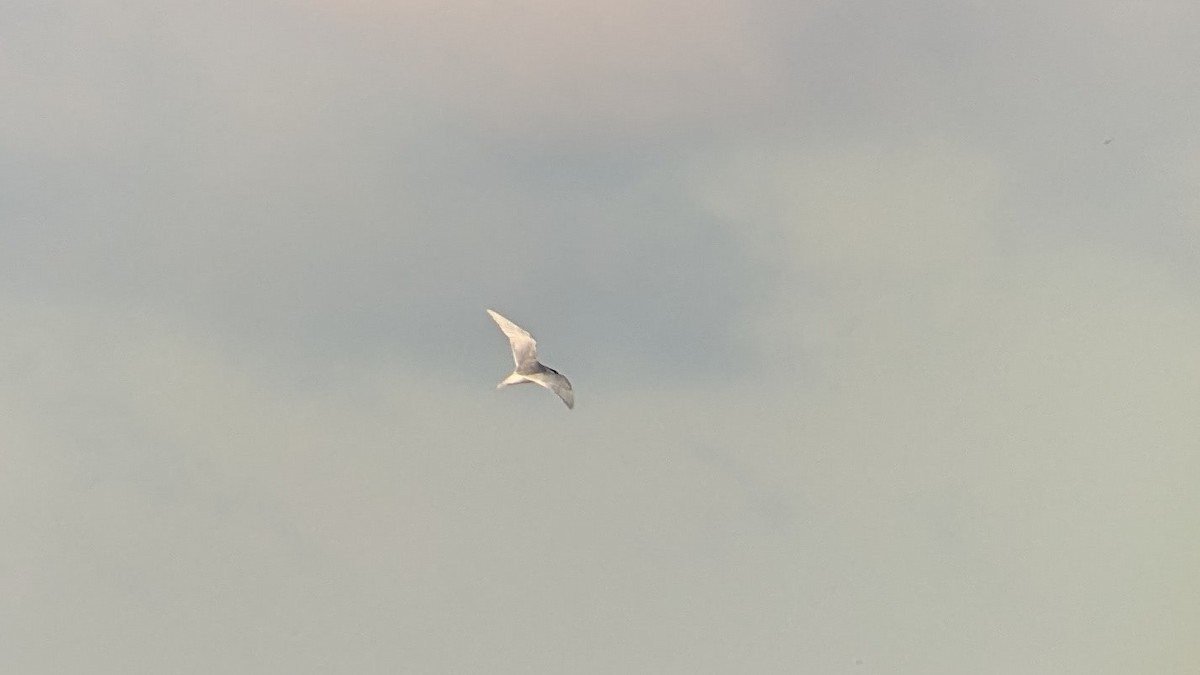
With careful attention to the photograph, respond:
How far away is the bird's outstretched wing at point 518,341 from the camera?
154ft

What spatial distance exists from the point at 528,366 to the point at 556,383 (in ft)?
5.59

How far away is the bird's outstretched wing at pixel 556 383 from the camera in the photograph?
48156mm

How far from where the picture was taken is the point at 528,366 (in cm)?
4803

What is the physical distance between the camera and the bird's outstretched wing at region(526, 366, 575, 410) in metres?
48.2

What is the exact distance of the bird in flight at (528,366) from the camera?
154 feet

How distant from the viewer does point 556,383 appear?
48469 mm

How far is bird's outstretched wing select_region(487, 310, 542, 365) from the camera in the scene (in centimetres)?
4700

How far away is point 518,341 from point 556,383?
9.81 feet

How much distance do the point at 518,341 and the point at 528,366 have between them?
4.74ft

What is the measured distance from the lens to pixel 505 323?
4706cm

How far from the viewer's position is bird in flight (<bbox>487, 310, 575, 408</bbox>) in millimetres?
47062

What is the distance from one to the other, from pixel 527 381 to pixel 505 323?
323cm

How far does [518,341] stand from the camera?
47.5m
